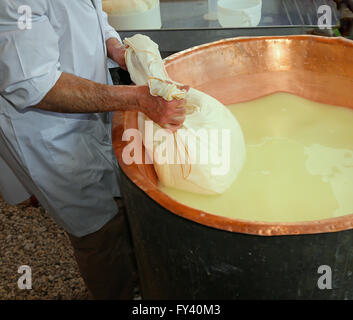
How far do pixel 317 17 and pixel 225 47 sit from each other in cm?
78

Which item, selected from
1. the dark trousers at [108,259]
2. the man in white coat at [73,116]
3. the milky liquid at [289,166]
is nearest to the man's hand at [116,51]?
the man in white coat at [73,116]

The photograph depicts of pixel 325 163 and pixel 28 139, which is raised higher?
pixel 28 139

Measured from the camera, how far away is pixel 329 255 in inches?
37.8

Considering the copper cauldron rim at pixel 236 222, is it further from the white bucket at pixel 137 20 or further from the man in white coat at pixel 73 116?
the white bucket at pixel 137 20

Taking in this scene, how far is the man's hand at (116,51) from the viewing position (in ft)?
5.06

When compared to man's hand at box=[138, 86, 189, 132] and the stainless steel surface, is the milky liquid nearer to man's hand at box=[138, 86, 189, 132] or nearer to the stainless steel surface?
man's hand at box=[138, 86, 189, 132]

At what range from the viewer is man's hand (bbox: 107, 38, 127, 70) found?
1.54 metres

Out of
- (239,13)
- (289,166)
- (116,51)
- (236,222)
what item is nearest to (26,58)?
(116,51)

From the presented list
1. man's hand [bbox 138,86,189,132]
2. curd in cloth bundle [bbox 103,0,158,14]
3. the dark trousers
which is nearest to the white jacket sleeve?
man's hand [bbox 138,86,189,132]

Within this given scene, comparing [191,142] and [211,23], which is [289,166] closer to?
[191,142]

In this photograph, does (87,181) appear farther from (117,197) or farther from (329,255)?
(329,255)

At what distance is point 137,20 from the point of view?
211 cm

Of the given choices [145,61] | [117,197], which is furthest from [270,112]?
[117,197]

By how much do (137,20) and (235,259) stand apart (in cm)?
150
